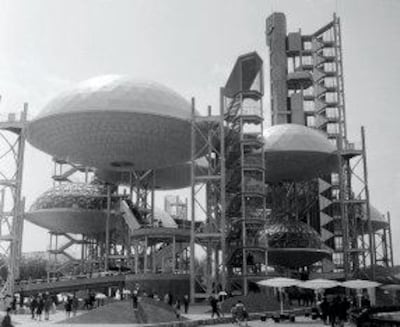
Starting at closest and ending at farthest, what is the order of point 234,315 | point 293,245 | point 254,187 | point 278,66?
point 234,315 < point 254,187 < point 293,245 < point 278,66

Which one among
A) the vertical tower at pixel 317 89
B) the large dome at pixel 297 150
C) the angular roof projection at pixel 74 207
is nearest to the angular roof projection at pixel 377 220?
the vertical tower at pixel 317 89

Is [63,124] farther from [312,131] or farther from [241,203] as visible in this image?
[312,131]

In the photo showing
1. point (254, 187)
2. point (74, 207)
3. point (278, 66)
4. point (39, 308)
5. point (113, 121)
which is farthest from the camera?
point (278, 66)

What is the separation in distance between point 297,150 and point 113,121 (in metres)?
25.9

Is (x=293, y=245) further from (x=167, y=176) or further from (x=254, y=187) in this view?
(x=167, y=176)

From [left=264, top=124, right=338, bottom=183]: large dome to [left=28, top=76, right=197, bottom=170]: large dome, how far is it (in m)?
13.5

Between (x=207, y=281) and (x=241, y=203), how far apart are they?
9718 mm

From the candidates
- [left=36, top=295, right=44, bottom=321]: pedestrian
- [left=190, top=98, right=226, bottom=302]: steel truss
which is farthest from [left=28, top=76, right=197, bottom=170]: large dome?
[left=36, top=295, right=44, bottom=321]: pedestrian

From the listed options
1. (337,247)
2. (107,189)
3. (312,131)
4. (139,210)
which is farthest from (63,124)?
(337,247)

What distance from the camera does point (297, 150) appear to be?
77688 mm

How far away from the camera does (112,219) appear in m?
85.8

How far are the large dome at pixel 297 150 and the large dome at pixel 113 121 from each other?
1346cm

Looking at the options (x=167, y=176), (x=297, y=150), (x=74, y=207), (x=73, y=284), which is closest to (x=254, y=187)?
(x=297, y=150)

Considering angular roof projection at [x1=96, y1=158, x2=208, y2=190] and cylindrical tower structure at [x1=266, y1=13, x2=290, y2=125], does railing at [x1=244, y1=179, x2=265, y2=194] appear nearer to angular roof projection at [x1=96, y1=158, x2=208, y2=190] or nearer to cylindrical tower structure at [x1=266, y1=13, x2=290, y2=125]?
angular roof projection at [x1=96, y1=158, x2=208, y2=190]
